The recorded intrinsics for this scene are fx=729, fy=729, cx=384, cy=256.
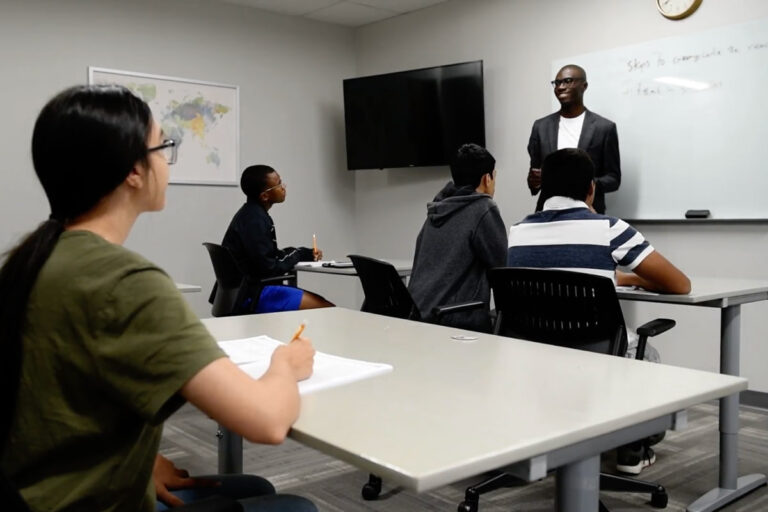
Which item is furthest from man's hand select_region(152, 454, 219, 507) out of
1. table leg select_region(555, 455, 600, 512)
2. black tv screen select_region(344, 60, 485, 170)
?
black tv screen select_region(344, 60, 485, 170)

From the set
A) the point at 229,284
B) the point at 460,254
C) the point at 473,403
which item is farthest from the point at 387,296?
the point at 473,403

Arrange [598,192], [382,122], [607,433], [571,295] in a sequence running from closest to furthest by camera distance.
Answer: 1. [607,433]
2. [571,295]
3. [598,192]
4. [382,122]

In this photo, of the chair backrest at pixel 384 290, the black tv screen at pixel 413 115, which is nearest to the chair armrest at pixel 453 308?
the chair backrest at pixel 384 290

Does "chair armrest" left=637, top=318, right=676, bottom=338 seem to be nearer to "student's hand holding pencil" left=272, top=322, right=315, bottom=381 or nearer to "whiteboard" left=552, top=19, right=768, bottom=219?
"student's hand holding pencil" left=272, top=322, right=315, bottom=381

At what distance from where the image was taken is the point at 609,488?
230cm

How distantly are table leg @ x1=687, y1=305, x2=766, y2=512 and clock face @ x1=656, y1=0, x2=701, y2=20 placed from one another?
2.03 metres

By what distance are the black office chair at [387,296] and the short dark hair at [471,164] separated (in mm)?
485

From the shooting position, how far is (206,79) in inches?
203

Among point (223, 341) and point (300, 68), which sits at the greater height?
point (300, 68)

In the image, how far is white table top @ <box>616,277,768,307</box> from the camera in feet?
7.64

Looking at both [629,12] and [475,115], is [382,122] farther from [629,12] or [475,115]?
[629,12]

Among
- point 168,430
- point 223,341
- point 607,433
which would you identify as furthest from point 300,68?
point 607,433

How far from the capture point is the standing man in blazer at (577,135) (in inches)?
158

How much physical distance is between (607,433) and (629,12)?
3.77m
